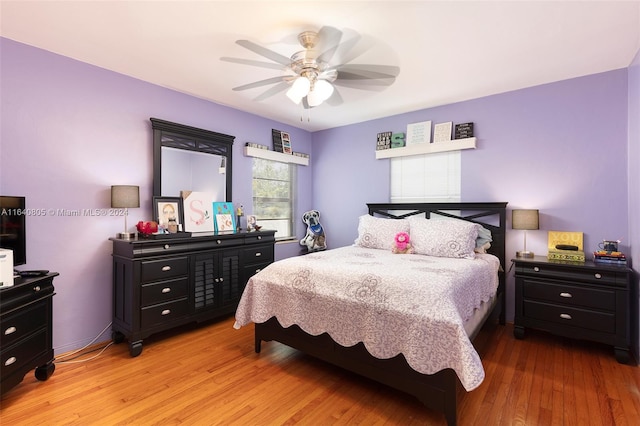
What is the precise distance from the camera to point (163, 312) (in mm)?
2854

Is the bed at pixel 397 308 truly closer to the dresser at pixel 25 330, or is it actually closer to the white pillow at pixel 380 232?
the white pillow at pixel 380 232

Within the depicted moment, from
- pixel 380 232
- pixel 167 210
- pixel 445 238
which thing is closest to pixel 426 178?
pixel 380 232

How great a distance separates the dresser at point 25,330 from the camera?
1.87 metres

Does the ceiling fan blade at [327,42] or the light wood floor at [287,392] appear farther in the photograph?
the ceiling fan blade at [327,42]

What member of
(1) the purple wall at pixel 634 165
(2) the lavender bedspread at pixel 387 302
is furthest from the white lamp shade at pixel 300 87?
(1) the purple wall at pixel 634 165

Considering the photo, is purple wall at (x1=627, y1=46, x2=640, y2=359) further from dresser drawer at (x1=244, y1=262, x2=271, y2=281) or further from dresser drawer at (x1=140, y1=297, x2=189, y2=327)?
dresser drawer at (x1=140, y1=297, x2=189, y2=327)

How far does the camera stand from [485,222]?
11.7ft

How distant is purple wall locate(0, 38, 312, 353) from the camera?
2.41 meters

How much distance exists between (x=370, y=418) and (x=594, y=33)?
122 inches

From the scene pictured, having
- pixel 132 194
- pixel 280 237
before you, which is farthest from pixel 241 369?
pixel 280 237

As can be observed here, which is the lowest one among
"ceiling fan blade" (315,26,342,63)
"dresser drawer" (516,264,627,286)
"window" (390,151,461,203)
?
"dresser drawer" (516,264,627,286)

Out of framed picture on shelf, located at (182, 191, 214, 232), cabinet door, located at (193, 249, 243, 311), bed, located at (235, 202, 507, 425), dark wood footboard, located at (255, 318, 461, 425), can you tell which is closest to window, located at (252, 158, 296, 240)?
framed picture on shelf, located at (182, 191, 214, 232)

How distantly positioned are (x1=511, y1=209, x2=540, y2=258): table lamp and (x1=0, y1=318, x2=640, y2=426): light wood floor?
3.01 ft

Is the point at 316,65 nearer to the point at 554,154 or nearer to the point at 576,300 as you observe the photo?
the point at 554,154
